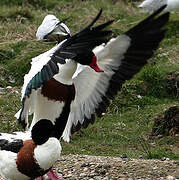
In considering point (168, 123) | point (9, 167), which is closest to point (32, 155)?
point (9, 167)

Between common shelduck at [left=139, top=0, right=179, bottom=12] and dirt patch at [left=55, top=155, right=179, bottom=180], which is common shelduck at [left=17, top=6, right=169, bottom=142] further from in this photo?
common shelduck at [left=139, top=0, right=179, bottom=12]

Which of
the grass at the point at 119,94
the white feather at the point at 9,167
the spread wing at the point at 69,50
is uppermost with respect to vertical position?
the spread wing at the point at 69,50

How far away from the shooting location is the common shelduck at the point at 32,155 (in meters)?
4.83

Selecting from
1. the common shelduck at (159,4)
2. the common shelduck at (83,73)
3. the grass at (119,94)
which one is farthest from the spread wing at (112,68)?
the common shelduck at (159,4)

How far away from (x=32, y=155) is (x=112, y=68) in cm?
130

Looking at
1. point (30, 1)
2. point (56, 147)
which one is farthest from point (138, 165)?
point (30, 1)

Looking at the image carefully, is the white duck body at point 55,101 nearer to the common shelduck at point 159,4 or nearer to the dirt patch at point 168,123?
the dirt patch at point 168,123

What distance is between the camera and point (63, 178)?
218 inches

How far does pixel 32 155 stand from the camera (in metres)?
4.84

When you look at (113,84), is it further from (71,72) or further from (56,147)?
(56,147)

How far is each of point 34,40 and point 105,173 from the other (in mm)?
5235

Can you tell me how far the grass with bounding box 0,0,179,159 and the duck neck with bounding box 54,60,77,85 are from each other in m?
1.47

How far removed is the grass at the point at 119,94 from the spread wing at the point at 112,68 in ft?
2.86

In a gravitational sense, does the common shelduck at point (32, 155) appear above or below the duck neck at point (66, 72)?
below
